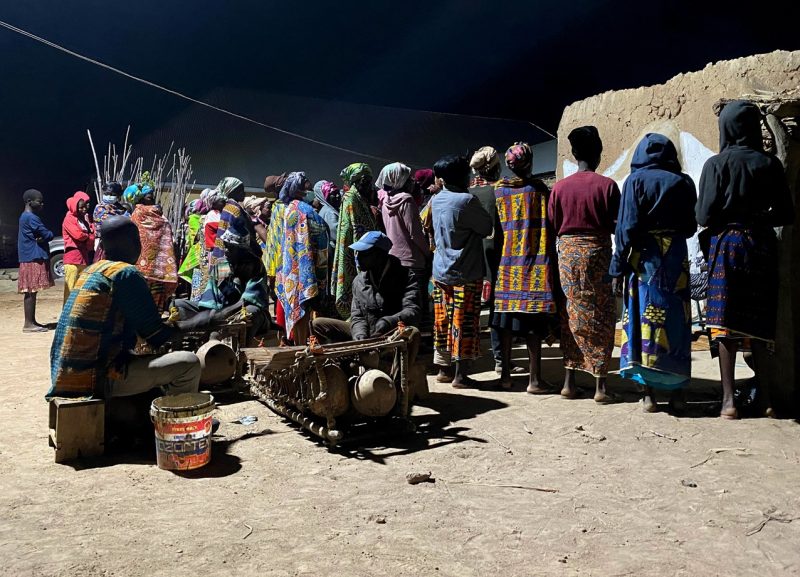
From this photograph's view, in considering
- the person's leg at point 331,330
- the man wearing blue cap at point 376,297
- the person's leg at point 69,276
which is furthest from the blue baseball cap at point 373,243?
the person's leg at point 69,276

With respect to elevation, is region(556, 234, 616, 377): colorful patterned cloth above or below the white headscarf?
below

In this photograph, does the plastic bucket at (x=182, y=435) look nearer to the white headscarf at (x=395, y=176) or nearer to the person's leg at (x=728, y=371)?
the white headscarf at (x=395, y=176)

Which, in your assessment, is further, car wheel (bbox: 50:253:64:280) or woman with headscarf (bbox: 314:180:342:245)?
car wheel (bbox: 50:253:64:280)

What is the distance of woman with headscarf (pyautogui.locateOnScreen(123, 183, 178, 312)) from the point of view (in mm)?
7277

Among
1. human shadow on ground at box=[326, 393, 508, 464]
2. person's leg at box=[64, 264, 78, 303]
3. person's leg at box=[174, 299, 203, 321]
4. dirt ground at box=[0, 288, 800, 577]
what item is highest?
person's leg at box=[64, 264, 78, 303]

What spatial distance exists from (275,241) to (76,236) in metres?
4.03

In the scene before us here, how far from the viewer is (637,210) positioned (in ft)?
15.0

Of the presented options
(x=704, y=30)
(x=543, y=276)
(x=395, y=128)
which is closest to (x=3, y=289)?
(x=395, y=128)

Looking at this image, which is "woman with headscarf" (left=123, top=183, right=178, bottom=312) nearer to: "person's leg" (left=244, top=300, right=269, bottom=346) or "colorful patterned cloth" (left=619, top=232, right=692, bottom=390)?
"person's leg" (left=244, top=300, right=269, bottom=346)

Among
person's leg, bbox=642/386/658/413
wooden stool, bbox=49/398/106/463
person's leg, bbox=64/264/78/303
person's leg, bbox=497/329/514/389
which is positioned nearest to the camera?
wooden stool, bbox=49/398/106/463

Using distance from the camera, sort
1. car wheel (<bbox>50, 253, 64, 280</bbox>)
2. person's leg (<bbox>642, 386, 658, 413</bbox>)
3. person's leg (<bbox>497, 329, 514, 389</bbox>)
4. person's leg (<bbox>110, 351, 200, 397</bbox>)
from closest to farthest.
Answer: person's leg (<bbox>110, 351, 200, 397</bbox>) → person's leg (<bbox>642, 386, 658, 413</bbox>) → person's leg (<bbox>497, 329, 514, 389</bbox>) → car wheel (<bbox>50, 253, 64, 280</bbox>)

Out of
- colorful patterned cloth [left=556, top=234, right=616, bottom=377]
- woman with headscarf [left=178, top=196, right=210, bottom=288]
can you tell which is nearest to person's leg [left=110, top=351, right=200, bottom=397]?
colorful patterned cloth [left=556, top=234, right=616, bottom=377]

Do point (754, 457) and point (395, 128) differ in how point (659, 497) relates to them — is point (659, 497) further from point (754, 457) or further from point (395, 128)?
point (395, 128)

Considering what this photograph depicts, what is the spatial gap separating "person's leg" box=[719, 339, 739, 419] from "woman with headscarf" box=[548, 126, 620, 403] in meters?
0.80
